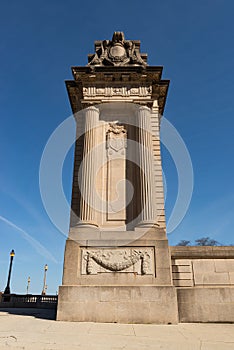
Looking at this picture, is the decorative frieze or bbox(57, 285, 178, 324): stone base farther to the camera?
the decorative frieze

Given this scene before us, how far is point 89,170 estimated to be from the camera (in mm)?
14039

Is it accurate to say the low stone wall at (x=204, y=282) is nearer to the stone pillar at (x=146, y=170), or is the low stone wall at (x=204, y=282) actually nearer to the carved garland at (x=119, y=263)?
the carved garland at (x=119, y=263)

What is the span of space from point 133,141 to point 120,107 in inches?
98.9

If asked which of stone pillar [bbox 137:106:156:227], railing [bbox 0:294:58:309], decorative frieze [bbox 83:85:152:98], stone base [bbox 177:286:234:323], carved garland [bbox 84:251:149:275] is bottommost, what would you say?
railing [bbox 0:294:58:309]

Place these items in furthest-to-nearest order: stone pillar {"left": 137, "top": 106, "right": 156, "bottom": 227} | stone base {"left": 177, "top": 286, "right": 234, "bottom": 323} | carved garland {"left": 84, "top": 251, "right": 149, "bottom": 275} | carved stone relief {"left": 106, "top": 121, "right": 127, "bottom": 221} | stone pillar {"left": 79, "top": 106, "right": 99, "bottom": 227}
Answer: carved stone relief {"left": 106, "top": 121, "right": 127, "bottom": 221}, stone pillar {"left": 79, "top": 106, "right": 99, "bottom": 227}, stone pillar {"left": 137, "top": 106, "right": 156, "bottom": 227}, carved garland {"left": 84, "top": 251, "right": 149, "bottom": 275}, stone base {"left": 177, "top": 286, "right": 234, "bottom": 323}

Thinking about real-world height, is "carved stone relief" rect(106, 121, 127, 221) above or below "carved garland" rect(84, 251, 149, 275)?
above

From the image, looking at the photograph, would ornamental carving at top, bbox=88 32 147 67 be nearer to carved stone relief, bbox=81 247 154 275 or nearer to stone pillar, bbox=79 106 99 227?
stone pillar, bbox=79 106 99 227

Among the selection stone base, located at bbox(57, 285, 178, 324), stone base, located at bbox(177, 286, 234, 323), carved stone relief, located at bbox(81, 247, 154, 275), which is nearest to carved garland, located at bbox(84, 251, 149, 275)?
carved stone relief, located at bbox(81, 247, 154, 275)

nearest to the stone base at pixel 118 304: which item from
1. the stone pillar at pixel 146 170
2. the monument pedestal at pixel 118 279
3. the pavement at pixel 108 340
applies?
the monument pedestal at pixel 118 279

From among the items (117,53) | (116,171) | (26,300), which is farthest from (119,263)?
(26,300)

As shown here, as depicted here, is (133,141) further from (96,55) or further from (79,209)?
(96,55)

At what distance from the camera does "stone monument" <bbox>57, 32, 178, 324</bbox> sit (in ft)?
34.2

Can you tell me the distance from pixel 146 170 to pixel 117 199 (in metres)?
2.16

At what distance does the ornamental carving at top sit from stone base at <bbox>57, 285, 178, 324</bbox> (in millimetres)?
14033
